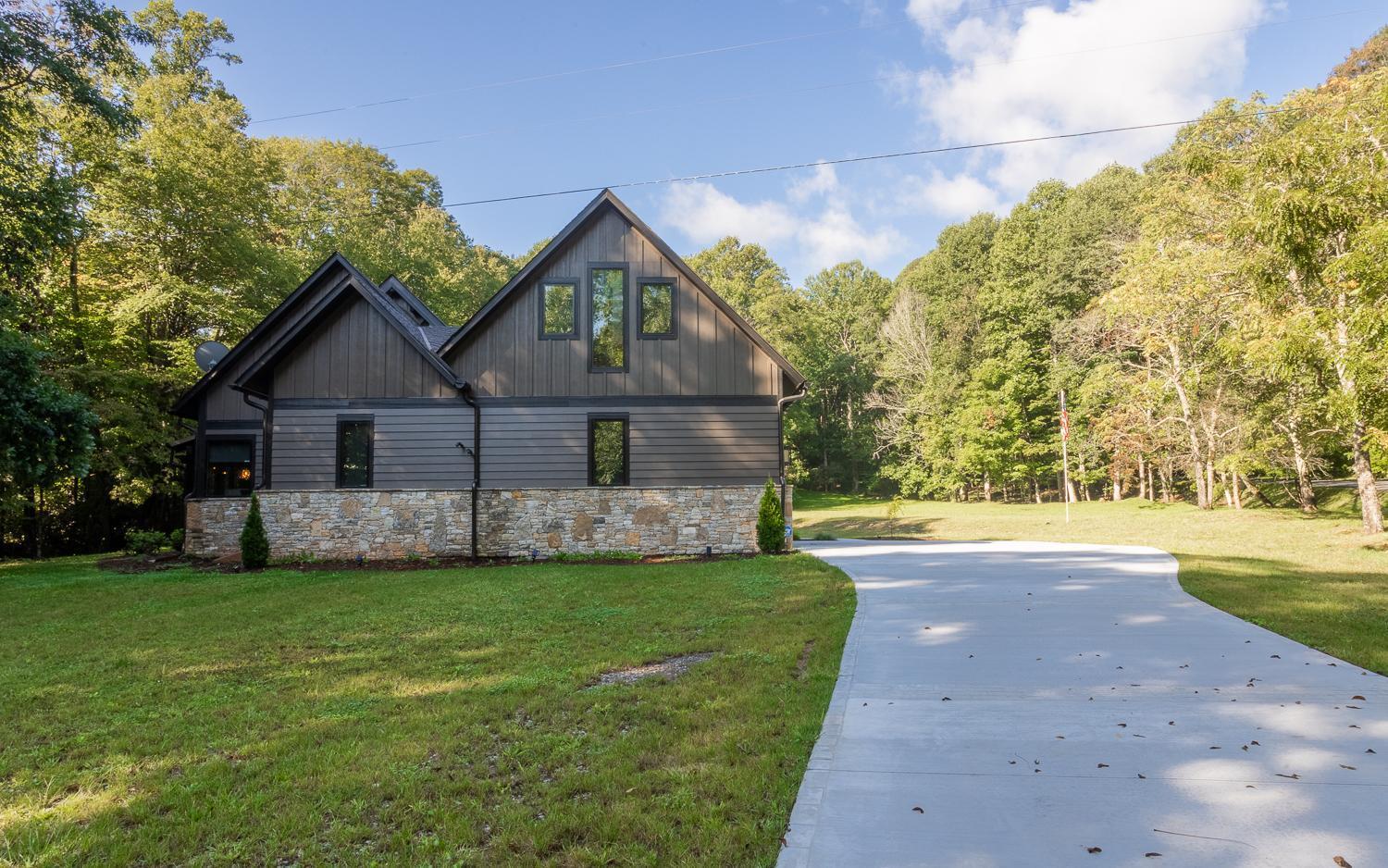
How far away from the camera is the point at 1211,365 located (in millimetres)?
21297

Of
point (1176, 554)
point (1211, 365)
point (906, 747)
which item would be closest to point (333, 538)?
point (906, 747)

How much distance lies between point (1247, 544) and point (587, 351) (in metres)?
13.3

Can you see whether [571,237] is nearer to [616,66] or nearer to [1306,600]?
[616,66]

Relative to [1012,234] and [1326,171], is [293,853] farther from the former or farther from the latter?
[1012,234]

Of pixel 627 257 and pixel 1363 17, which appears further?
pixel 627 257

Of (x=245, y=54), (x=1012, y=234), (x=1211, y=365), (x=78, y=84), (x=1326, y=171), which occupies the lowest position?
(x=1211, y=365)

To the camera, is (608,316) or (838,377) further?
(838,377)

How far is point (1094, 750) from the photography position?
132 inches

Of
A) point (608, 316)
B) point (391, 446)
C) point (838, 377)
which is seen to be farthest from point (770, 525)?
point (838, 377)

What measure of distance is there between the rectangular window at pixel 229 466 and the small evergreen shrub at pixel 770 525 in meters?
11.9

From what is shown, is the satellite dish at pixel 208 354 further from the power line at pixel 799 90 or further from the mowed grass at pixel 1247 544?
the mowed grass at pixel 1247 544

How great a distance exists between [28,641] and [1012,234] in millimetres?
39527

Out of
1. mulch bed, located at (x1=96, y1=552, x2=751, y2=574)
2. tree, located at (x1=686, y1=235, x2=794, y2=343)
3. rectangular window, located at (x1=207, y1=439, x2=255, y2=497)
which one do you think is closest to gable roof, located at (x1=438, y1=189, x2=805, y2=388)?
mulch bed, located at (x1=96, y1=552, x2=751, y2=574)

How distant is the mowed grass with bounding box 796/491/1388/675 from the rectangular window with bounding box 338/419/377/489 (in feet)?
36.5
